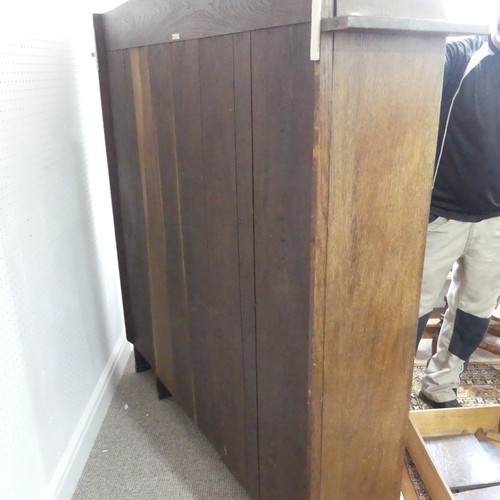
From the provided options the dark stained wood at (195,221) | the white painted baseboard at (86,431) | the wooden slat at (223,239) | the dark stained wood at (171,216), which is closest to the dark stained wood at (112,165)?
the white painted baseboard at (86,431)

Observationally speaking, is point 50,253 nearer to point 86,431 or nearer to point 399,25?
point 86,431

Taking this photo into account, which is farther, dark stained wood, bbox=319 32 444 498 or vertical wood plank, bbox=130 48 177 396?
vertical wood plank, bbox=130 48 177 396

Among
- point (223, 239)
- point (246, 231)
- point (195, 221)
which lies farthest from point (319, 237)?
point (195, 221)

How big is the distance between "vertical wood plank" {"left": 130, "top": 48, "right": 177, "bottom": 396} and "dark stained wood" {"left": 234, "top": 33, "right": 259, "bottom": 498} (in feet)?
1.55

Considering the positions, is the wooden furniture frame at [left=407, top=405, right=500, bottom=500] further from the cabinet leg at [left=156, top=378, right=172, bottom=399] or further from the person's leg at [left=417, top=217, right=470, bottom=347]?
the cabinet leg at [left=156, top=378, right=172, bottom=399]

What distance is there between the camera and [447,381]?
6.23ft

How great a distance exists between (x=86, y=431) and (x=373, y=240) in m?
1.25

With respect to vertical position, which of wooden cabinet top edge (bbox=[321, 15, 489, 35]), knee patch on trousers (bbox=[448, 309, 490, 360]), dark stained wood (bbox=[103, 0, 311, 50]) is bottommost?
knee patch on trousers (bbox=[448, 309, 490, 360])

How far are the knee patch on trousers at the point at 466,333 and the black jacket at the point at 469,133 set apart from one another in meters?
0.43

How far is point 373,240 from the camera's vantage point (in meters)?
0.91

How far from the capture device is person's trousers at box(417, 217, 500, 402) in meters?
1.64

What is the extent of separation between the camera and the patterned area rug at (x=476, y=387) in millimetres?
1953

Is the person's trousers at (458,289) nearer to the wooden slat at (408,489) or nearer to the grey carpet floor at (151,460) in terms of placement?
the wooden slat at (408,489)

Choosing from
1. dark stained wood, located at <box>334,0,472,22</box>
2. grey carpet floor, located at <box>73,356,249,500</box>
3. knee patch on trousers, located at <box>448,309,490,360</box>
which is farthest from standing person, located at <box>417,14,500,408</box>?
grey carpet floor, located at <box>73,356,249,500</box>
